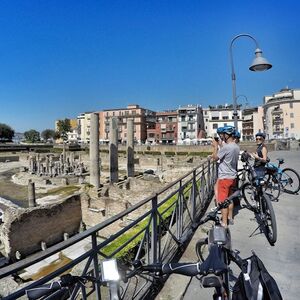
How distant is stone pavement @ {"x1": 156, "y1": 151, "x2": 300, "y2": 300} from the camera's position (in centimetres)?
343

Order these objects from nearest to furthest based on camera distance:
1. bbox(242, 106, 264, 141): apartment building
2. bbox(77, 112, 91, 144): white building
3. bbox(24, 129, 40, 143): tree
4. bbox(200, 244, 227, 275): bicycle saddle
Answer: bbox(200, 244, 227, 275): bicycle saddle
bbox(242, 106, 264, 141): apartment building
bbox(77, 112, 91, 144): white building
bbox(24, 129, 40, 143): tree

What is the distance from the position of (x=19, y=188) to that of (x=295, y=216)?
104 ft

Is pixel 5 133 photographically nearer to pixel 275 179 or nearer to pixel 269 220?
pixel 275 179

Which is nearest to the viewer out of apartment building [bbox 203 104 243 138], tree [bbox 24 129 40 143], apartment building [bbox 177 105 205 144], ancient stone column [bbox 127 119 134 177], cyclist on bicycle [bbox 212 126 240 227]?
cyclist on bicycle [bbox 212 126 240 227]

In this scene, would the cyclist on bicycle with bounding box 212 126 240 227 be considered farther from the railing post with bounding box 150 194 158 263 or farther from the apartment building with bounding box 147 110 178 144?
the apartment building with bounding box 147 110 178 144

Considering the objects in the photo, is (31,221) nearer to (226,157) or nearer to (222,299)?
(226,157)

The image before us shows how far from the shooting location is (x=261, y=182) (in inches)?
203

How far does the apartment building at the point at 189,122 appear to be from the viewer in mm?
77562

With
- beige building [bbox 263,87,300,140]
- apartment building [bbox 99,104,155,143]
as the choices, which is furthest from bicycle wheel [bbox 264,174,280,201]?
apartment building [bbox 99,104,155,143]

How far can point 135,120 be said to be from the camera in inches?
3327

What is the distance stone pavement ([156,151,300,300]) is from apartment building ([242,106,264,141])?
77.8 m

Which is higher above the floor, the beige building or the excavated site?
the beige building

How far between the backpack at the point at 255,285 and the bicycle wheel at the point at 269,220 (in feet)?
10.2

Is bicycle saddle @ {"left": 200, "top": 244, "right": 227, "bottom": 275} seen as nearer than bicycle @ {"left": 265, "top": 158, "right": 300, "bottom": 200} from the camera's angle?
Yes
